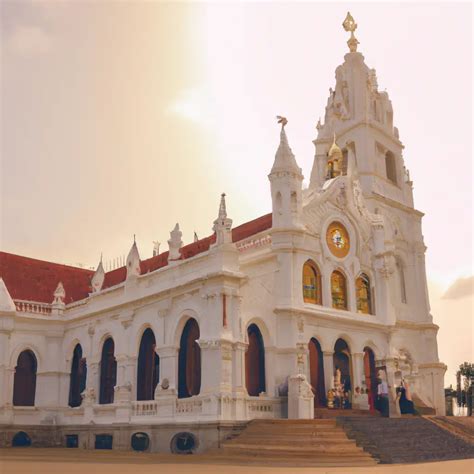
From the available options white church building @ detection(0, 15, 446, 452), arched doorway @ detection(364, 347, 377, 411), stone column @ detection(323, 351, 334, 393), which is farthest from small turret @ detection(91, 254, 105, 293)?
arched doorway @ detection(364, 347, 377, 411)

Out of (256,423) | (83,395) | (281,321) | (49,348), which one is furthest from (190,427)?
(49,348)

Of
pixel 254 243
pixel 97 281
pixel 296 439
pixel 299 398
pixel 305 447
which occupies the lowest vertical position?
pixel 305 447

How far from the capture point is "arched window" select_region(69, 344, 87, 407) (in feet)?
98.3

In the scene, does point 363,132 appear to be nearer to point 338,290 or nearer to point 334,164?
point 334,164

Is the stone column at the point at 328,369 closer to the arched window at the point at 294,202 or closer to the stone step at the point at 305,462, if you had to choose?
the arched window at the point at 294,202

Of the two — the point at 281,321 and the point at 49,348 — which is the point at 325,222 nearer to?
the point at 281,321

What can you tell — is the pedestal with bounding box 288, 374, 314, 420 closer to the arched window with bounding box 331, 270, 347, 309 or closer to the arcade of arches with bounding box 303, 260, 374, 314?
the arcade of arches with bounding box 303, 260, 374, 314

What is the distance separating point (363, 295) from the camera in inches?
1138

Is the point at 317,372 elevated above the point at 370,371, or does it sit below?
below

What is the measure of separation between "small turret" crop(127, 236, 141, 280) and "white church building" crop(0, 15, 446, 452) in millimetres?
63

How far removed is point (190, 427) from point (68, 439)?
9.42 m

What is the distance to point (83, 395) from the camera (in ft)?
89.5

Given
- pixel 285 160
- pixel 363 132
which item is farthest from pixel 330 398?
pixel 363 132

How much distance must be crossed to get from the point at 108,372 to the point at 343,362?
1035cm
